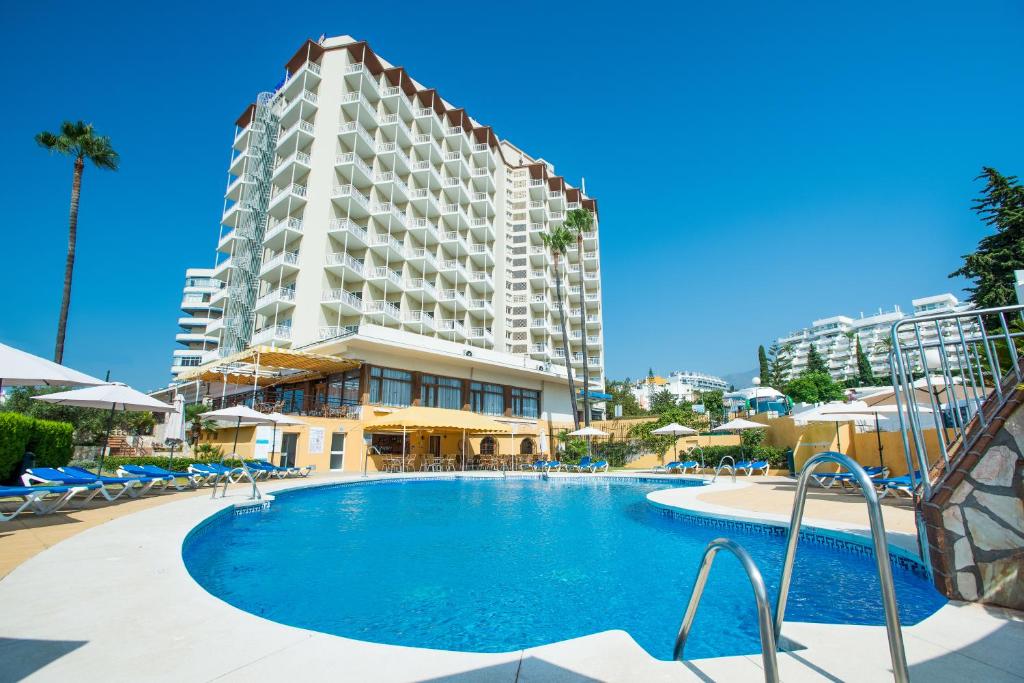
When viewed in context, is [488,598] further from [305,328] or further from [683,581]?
[305,328]

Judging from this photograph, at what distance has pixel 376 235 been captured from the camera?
3089 cm

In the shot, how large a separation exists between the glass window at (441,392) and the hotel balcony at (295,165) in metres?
14.8

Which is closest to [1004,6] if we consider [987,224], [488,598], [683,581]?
[683,581]

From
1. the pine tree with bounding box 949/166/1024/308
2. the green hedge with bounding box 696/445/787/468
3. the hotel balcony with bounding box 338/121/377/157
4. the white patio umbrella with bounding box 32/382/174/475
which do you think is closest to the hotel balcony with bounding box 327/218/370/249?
the hotel balcony with bounding box 338/121/377/157

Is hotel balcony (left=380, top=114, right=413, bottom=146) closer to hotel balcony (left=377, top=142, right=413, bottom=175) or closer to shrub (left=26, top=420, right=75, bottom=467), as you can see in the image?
hotel balcony (left=377, top=142, right=413, bottom=175)

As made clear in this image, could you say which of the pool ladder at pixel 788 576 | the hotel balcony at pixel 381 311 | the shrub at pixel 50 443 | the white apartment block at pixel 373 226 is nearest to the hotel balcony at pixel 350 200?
the white apartment block at pixel 373 226

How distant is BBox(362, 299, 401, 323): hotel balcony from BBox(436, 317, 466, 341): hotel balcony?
360 cm

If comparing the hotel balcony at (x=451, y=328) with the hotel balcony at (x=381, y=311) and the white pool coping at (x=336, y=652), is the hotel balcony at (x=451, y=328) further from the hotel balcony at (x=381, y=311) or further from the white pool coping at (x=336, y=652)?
the white pool coping at (x=336, y=652)

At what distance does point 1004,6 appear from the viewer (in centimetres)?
755

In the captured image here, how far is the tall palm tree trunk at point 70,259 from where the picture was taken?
1878 centimetres

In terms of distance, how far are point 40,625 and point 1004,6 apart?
44.8 feet

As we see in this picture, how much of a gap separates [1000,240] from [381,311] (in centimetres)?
3094

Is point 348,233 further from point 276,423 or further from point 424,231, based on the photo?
point 276,423

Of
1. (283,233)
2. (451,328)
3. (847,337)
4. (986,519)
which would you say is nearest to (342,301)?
(283,233)
